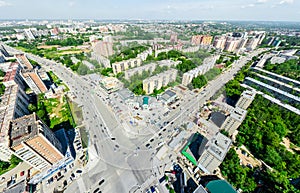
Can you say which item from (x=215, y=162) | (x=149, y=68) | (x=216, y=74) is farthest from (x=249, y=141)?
(x=149, y=68)

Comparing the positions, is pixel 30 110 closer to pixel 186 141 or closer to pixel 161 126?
pixel 161 126

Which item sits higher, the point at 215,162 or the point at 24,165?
the point at 215,162

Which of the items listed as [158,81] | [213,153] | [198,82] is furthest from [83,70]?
[213,153]

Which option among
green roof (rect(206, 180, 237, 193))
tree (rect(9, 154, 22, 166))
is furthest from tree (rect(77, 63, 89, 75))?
green roof (rect(206, 180, 237, 193))

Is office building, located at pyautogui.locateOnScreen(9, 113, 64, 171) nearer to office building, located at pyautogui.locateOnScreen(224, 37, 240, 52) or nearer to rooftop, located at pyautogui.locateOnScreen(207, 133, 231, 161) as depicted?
rooftop, located at pyautogui.locateOnScreen(207, 133, 231, 161)

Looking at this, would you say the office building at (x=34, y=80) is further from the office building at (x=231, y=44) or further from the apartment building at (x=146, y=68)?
the office building at (x=231, y=44)

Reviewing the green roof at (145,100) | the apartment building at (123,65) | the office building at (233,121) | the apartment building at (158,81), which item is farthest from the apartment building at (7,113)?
the office building at (233,121)

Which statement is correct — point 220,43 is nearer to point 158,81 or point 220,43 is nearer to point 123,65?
point 158,81
